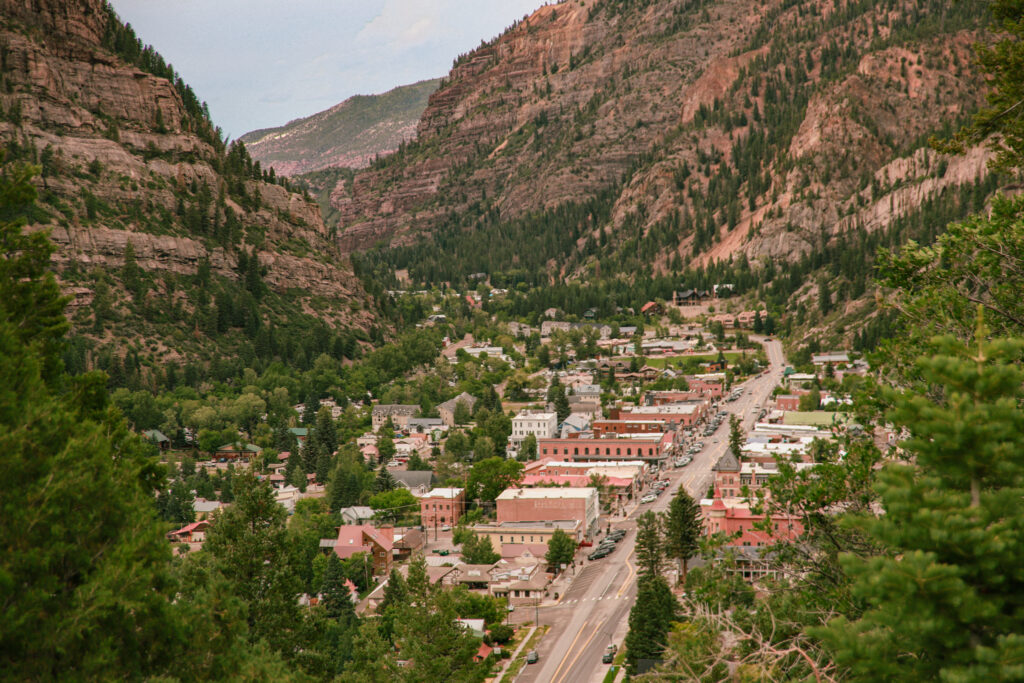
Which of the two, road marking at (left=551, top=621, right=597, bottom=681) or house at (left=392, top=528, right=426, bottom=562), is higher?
road marking at (left=551, top=621, right=597, bottom=681)

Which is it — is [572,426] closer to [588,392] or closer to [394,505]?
[588,392]

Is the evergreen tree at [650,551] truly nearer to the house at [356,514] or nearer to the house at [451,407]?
the house at [356,514]

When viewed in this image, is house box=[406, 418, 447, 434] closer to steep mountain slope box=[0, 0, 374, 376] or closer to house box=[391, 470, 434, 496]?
house box=[391, 470, 434, 496]

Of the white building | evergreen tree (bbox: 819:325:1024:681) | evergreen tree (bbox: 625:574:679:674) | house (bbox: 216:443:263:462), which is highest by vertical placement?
evergreen tree (bbox: 819:325:1024:681)

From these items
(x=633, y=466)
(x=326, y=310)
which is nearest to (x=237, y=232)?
(x=326, y=310)

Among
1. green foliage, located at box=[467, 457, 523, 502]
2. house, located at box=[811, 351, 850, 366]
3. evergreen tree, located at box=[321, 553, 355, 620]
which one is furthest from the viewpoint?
house, located at box=[811, 351, 850, 366]

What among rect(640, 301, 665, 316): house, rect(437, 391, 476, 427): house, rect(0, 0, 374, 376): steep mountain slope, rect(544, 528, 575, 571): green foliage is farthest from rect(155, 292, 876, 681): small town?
rect(640, 301, 665, 316): house

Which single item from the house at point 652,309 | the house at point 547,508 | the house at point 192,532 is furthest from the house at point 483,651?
the house at point 652,309
